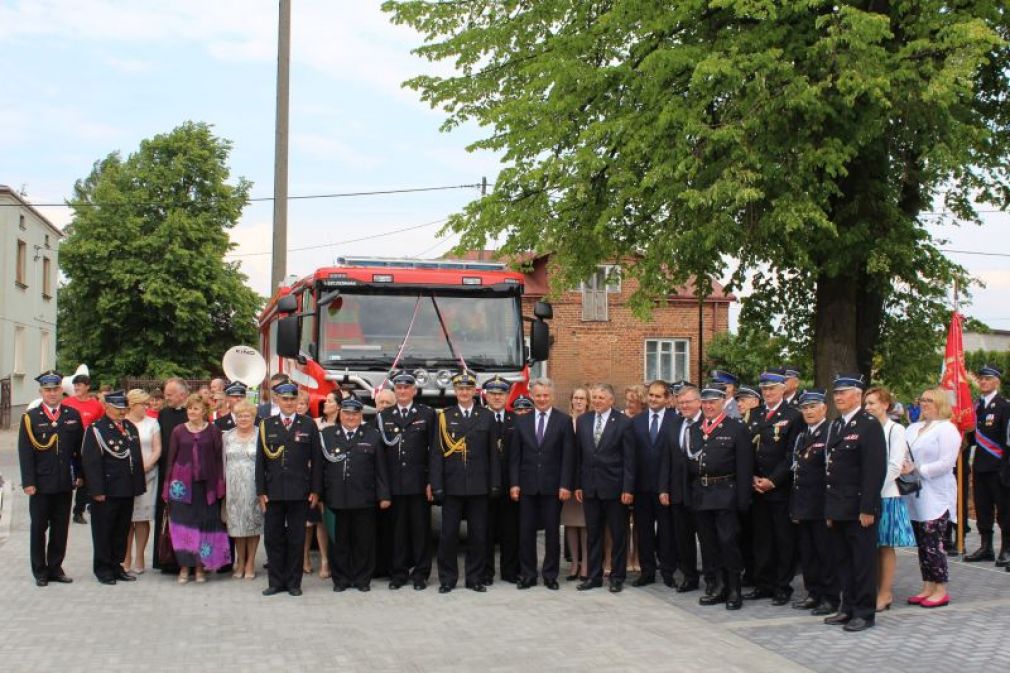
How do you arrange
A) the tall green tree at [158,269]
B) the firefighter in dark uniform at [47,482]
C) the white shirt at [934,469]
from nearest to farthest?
the white shirt at [934,469] → the firefighter in dark uniform at [47,482] → the tall green tree at [158,269]

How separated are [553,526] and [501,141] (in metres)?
8.74

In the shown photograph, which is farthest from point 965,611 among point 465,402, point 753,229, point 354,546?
point 753,229

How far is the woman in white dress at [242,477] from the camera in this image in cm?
1007

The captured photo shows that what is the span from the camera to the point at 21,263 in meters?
37.9

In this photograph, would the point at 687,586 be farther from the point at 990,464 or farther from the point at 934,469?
the point at 990,464

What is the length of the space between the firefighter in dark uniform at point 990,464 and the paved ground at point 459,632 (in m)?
1.01

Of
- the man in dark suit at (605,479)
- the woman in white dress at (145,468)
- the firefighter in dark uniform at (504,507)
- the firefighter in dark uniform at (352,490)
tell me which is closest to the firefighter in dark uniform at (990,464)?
the man in dark suit at (605,479)

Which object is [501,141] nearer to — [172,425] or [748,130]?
[748,130]

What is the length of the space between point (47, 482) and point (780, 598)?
651 centimetres

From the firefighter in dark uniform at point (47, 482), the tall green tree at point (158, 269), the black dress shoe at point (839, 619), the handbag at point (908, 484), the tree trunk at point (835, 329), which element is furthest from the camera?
the tall green tree at point (158, 269)

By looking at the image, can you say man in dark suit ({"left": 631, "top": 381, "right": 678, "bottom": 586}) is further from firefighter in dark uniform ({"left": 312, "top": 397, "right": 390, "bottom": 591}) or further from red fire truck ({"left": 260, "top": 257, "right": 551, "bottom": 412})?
firefighter in dark uniform ({"left": 312, "top": 397, "right": 390, "bottom": 591})

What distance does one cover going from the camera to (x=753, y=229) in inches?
560

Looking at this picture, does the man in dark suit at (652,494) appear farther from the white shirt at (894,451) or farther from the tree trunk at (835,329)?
the tree trunk at (835,329)

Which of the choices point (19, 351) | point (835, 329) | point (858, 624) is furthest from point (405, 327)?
point (19, 351)
